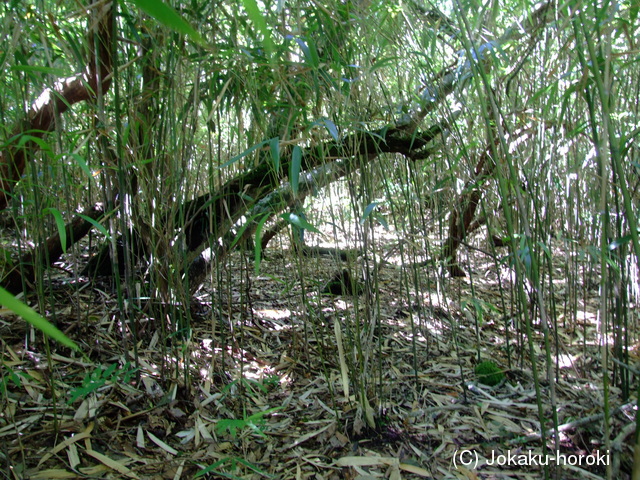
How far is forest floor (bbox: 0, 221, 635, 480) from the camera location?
1008 millimetres

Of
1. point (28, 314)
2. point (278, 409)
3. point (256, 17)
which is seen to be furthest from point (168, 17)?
point (278, 409)

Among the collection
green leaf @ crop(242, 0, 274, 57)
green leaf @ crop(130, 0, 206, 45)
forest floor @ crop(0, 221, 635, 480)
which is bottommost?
forest floor @ crop(0, 221, 635, 480)

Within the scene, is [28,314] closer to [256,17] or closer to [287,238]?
[256,17]

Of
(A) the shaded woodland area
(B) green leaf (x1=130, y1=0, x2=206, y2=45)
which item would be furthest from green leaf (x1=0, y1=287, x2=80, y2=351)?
(A) the shaded woodland area

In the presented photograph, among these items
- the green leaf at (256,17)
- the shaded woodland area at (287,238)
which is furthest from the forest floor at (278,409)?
the green leaf at (256,17)

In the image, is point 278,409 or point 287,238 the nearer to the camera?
point 278,409

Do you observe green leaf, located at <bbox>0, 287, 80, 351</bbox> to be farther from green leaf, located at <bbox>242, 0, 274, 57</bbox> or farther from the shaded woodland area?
the shaded woodland area

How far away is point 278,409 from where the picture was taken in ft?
3.69

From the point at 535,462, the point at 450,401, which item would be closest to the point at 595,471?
the point at 535,462

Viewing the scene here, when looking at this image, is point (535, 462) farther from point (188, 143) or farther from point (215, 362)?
point (188, 143)

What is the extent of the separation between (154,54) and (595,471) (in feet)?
5.06

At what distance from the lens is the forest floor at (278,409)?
3.31ft

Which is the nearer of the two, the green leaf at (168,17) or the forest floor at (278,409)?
the green leaf at (168,17)

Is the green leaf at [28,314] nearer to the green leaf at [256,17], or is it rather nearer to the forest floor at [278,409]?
the green leaf at [256,17]
